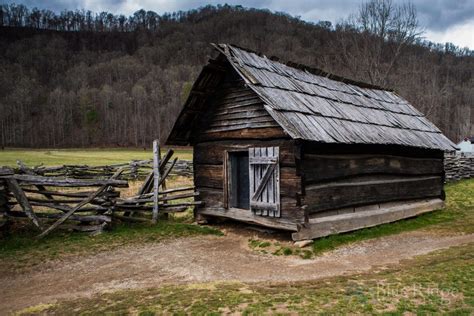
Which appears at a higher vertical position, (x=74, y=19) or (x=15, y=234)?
(x=74, y=19)

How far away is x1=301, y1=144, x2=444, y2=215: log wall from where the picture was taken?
9.02m

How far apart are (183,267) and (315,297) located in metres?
3.04

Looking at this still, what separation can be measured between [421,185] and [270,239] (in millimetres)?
6818

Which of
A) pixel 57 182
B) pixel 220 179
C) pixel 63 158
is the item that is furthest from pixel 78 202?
pixel 63 158

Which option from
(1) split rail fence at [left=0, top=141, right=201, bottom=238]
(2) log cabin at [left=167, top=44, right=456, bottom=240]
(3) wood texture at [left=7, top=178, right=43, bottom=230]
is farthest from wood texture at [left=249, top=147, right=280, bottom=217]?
(3) wood texture at [left=7, top=178, right=43, bottom=230]

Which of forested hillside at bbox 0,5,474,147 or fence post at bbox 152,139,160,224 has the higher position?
forested hillside at bbox 0,5,474,147

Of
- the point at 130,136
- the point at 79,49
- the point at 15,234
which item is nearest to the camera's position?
the point at 15,234

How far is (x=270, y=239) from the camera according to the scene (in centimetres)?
936

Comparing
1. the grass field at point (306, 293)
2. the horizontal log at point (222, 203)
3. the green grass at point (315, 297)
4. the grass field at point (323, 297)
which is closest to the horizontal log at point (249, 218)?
the horizontal log at point (222, 203)

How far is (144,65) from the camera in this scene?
114 m

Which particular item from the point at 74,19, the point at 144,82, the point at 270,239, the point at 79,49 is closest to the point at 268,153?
the point at 270,239

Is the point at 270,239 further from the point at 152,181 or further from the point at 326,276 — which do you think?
the point at 152,181

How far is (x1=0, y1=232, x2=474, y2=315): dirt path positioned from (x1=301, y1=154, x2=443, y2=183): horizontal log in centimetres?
187

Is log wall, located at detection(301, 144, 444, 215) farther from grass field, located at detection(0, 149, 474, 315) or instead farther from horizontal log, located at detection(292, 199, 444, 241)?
grass field, located at detection(0, 149, 474, 315)
